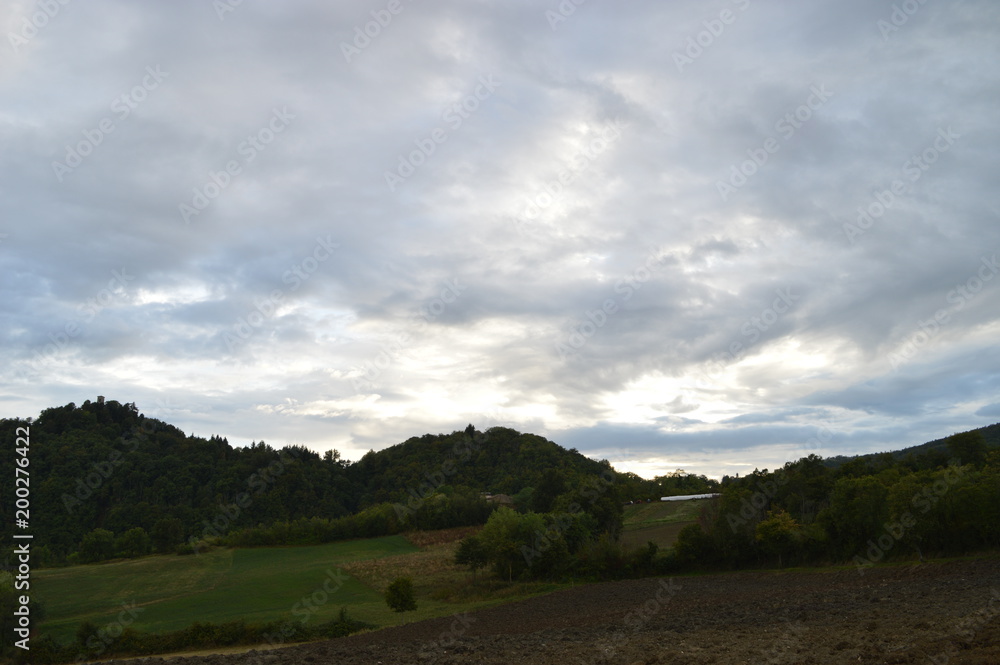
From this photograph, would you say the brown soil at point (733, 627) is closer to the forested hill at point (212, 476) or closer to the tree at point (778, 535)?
the tree at point (778, 535)

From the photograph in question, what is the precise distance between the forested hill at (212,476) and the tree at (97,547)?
485 cm

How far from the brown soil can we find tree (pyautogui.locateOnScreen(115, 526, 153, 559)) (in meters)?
68.5

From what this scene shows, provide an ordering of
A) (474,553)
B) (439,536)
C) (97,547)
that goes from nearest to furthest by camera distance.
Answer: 1. (474,553)
2. (97,547)
3. (439,536)

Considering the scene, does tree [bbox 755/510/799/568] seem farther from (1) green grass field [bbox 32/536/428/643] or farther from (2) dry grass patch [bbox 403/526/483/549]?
(2) dry grass patch [bbox 403/526/483/549]

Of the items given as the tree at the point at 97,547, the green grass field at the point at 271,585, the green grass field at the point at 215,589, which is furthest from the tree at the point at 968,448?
the tree at the point at 97,547

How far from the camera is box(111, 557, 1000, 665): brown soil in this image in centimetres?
1638

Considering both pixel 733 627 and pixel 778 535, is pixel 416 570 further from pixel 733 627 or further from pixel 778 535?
pixel 733 627

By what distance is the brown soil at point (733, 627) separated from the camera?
16375 mm

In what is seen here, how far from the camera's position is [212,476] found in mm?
121688

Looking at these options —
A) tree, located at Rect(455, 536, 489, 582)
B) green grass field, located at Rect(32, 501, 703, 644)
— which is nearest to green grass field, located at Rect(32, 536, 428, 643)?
green grass field, located at Rect(32, 501, 703, 644)

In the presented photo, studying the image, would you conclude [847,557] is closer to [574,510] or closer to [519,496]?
[574,510]

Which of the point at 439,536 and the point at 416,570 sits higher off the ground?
the point at 439,536

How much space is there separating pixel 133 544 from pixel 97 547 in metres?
4.47

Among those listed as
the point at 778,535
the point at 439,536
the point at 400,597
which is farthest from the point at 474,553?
the point at 439,536
